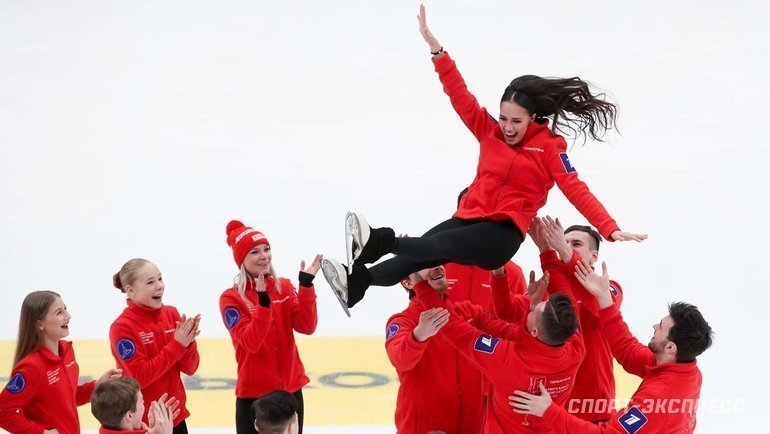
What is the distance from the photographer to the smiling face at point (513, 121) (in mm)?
4555

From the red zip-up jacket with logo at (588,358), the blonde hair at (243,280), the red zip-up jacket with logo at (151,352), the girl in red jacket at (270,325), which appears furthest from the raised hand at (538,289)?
the red zip-up jacket with logo at (151,352)

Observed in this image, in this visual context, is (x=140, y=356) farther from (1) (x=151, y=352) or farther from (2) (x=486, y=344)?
(2) (x=486, y=344)

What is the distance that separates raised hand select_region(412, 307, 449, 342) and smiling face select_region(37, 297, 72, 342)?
1.74 m

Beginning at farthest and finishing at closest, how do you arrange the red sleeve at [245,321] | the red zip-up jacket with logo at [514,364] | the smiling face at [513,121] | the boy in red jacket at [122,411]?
the red sleeve at [245,321] < the smiling face at [513,121] < the red zip-up jacket with logo at [514,364] < the boy in red jacket at [122,411]

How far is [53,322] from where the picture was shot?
15.1 feet

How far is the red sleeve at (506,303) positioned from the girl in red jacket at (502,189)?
1.04 ft

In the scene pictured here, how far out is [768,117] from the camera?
10086 millimetres

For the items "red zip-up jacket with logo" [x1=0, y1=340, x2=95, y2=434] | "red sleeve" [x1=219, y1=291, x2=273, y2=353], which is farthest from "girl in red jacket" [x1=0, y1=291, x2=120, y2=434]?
"red sleeve" [x1=219, y1=291, x2=273, y2=353]

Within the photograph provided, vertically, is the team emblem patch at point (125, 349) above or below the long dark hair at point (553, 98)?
below

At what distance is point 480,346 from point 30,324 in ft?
7.07

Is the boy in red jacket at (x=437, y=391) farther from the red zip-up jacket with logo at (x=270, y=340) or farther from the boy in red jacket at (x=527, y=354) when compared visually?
the red zip-up jacket with logo at (x=270, y=340)

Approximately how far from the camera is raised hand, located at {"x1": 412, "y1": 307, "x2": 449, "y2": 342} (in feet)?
13.7

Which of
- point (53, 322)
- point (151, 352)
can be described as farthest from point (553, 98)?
point (53, 322)

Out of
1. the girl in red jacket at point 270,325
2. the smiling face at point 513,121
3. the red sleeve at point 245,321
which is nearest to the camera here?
the smiling face at point 513,121
